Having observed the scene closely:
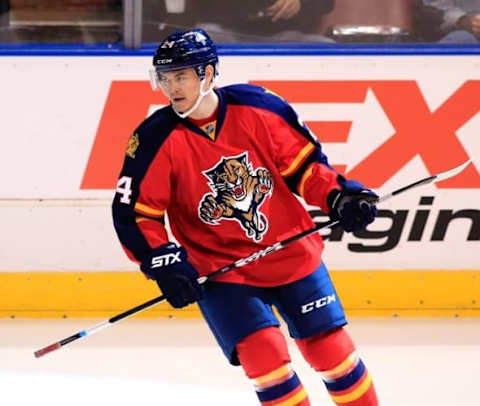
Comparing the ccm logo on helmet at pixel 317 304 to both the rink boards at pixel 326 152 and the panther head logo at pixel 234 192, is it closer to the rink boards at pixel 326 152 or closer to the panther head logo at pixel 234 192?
the panther head logo at pixel 234 192

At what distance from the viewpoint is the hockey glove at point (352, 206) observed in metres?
3.07

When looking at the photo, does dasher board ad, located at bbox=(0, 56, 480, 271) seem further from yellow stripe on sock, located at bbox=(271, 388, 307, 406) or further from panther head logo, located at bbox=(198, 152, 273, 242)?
yellow stripe on sock, located at bbox=(271, 388, 307, 406)

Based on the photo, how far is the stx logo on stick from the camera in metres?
4.54

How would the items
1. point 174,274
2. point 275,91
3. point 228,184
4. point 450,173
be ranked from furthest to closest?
point 275,91 → point 450,173 → point 228,184 → point 174,274

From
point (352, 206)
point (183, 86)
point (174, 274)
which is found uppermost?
point (183, 86)

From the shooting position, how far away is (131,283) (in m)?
4.66

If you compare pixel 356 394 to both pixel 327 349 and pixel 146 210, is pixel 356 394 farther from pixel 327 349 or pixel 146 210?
pixel 146 210

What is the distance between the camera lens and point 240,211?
312 centimetres

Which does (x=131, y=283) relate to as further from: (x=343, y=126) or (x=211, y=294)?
(x=211, y=294)

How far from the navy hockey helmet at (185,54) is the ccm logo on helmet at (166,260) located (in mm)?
443

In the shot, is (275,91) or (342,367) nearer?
(342,367)

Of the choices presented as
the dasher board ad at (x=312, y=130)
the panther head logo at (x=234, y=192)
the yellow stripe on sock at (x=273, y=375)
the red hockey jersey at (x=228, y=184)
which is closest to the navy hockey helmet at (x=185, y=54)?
the red hockey jersey at (x=228, y=184)

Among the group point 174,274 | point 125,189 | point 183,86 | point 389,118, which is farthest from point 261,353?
point 389,118

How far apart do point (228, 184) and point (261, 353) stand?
427 millimetres
